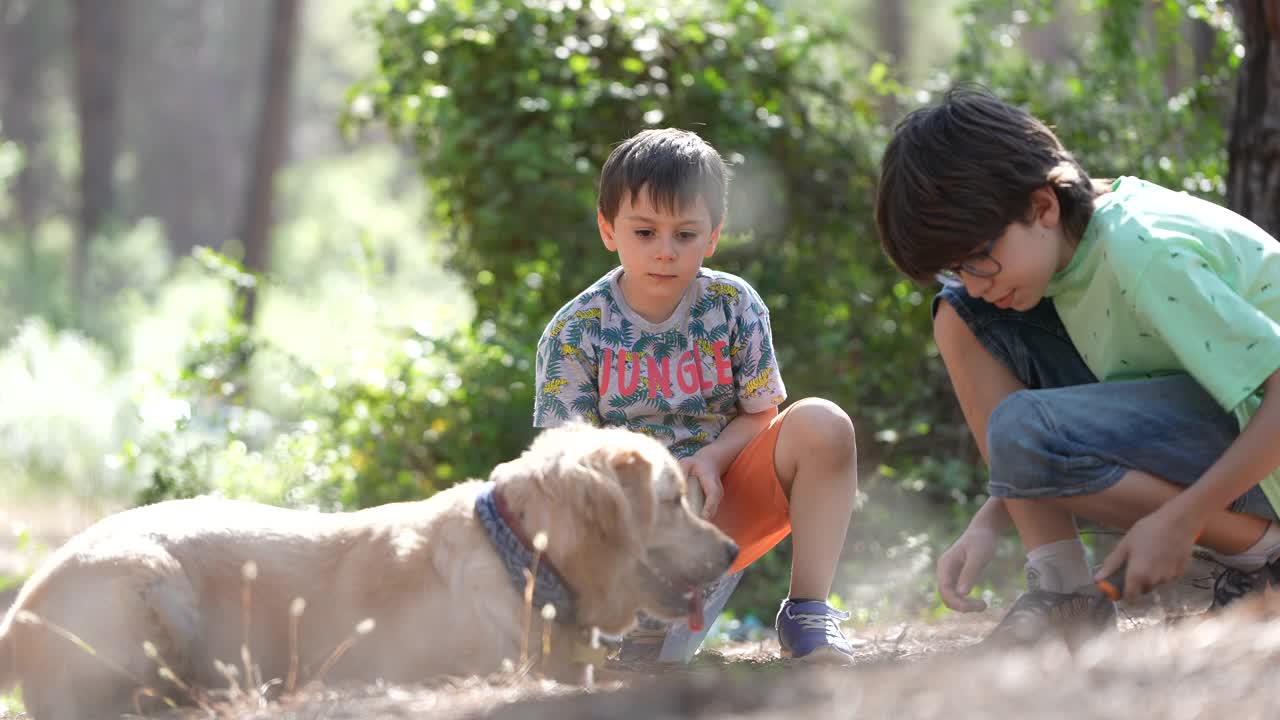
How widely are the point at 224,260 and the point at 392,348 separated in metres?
1.12

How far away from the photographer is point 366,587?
3.50 metres

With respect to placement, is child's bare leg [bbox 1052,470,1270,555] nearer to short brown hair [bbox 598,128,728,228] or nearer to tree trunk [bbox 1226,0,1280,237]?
short brown hair [bbox 598,128,728,228]

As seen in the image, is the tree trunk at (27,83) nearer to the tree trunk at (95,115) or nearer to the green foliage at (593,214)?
the tree trunk at (95,115)

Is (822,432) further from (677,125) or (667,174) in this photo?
(677,125)

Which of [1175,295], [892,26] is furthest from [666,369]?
[892,26]

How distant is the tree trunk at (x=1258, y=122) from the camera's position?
5078 mm

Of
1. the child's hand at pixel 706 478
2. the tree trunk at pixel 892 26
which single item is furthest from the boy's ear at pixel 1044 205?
the tree trunk at pixel 892 26

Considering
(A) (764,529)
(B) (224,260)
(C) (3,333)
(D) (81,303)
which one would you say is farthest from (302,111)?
(A) (764,529)

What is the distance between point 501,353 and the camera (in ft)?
22.0

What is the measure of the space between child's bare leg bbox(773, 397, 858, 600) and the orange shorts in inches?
3.9

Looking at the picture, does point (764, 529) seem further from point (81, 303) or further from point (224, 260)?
point (81, 303)

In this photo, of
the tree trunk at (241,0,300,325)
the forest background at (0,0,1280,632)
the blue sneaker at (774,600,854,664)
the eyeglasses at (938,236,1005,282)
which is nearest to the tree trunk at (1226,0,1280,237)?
the forest background at (0,0,1280,632)

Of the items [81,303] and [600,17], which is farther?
[81,303]

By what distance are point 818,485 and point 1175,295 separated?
1.18 metres
